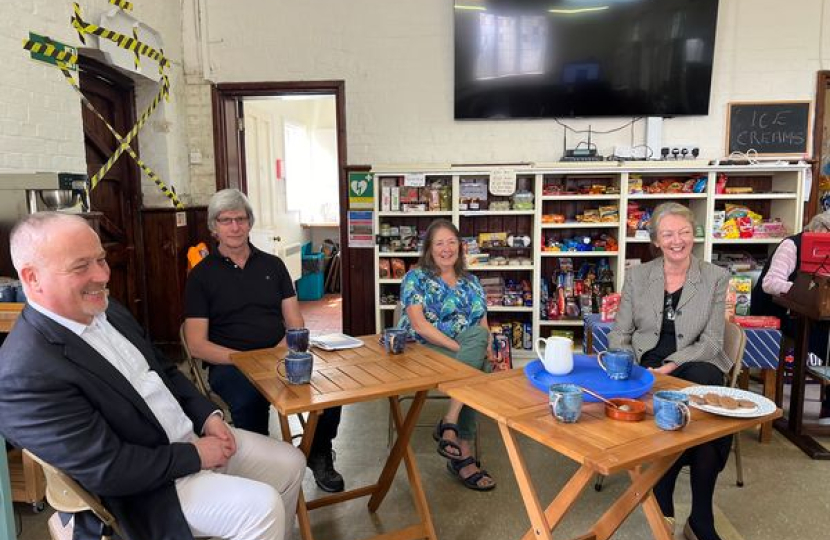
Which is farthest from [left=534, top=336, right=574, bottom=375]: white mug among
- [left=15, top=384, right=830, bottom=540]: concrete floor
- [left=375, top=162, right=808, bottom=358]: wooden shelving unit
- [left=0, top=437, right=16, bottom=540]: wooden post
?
[left=375, top=162, right=808, bottom=358]: wooden shelving unit

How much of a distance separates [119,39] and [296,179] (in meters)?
4.67

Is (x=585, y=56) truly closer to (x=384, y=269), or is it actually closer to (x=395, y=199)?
(x=395, y=199)

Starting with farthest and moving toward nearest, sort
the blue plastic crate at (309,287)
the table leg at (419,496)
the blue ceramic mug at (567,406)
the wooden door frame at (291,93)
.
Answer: the blue plastic crate at (309,287)
the wooden door frame at (291,93)
the table leg at (419,496)
the blue ceramic mug at (567,406)

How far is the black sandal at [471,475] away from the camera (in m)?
2.72

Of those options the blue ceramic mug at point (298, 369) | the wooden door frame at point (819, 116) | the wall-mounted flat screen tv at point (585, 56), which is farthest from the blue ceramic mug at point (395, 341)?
the wooden door frame at point (819, 116)

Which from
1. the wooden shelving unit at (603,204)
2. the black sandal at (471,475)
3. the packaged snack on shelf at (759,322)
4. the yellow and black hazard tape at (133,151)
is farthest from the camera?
the wooden shelving unit at (603,204)

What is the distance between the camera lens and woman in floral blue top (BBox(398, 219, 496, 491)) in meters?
2.89

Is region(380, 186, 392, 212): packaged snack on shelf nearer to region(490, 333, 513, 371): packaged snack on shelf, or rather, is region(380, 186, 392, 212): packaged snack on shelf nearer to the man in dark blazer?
region(490, 333, 513, 371): packaged snack on shelf

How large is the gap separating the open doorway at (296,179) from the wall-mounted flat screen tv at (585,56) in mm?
1266

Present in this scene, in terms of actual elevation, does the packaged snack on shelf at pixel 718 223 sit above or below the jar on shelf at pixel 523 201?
below

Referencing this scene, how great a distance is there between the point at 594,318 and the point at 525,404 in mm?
2177

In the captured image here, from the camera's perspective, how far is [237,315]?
2.76 meters

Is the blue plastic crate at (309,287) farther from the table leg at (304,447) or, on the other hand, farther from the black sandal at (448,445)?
the table leg at (304,447)

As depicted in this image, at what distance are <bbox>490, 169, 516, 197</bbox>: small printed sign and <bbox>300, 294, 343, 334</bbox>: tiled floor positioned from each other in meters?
2.16
